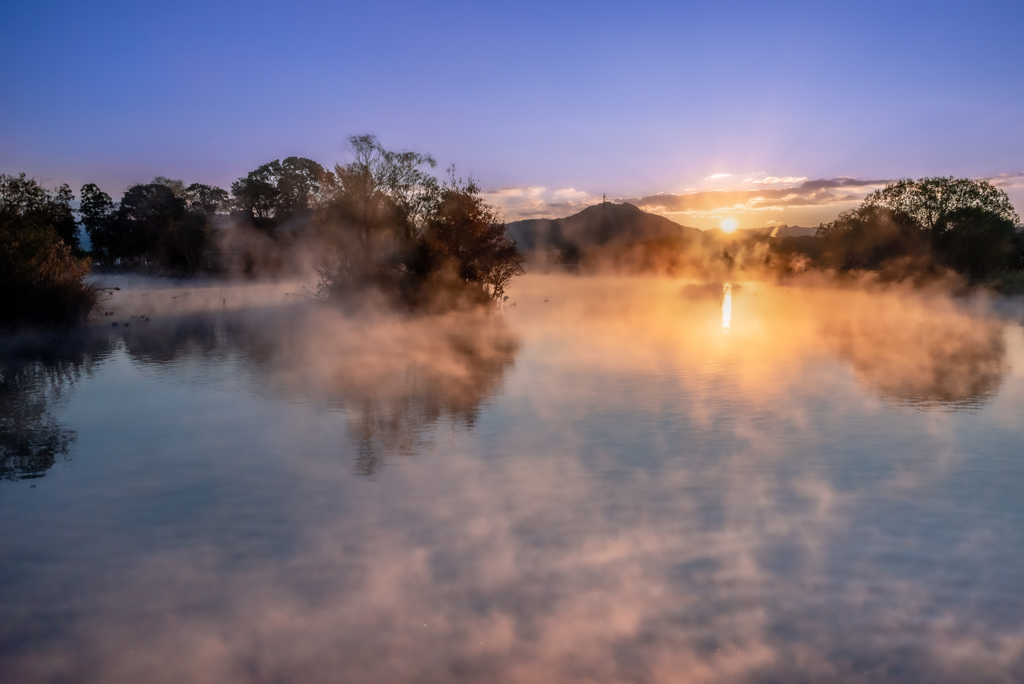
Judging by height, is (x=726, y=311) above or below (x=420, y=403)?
below

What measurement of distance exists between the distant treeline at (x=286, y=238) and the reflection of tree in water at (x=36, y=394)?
330 centimetres

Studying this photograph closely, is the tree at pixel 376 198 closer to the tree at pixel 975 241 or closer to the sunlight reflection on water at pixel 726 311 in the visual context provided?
the sunlight reflection on water at pixel 726 311

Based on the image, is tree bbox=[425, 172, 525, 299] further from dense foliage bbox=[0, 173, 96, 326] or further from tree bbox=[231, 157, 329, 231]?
tree bbox=[231, 157, 329, 231]

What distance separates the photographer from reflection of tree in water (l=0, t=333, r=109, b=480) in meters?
9.98

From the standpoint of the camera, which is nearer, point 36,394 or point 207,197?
point 36,394

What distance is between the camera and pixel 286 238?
→ 249 feet

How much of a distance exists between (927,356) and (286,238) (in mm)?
67391

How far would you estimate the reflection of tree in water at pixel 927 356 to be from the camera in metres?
14.6

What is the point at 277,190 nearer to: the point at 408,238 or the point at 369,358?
the point at 408,238

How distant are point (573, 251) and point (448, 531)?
116m

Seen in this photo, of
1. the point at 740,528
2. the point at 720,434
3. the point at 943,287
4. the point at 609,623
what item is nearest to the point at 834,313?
the point at 943,287

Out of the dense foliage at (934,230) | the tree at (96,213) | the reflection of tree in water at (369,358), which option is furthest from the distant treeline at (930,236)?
the tree at (96,213)

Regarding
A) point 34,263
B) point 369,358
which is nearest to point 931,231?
point 369,358

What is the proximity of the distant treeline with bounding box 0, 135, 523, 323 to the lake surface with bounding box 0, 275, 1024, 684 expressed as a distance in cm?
1148
